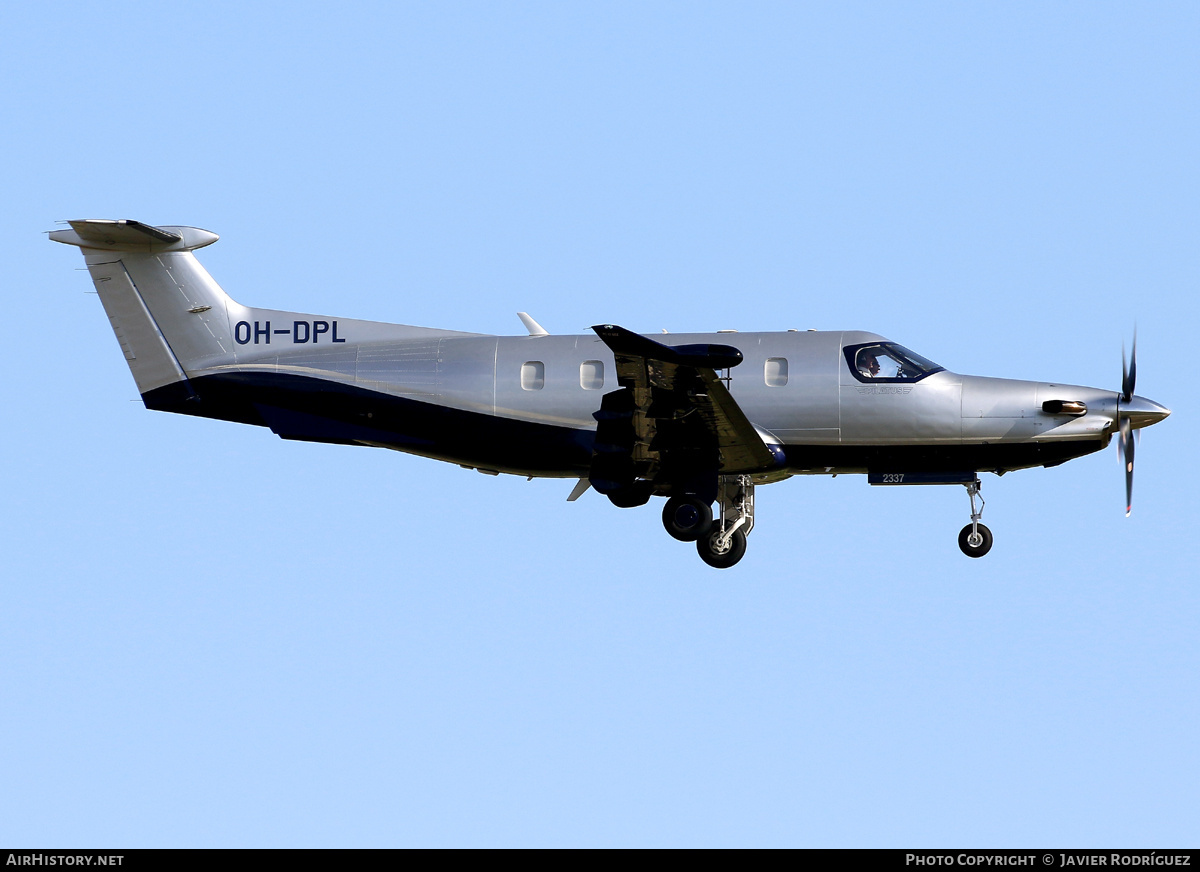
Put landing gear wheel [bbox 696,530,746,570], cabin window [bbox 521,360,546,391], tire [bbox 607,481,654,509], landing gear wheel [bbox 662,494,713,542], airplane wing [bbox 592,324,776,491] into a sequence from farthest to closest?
cabin window [bbox 521,360,546,391] < landing gear wheel [bbox 696,530,746,570] < tire [bbox 607,481,654,509] < landing gear wheel [bbox 662,494,713,542] < airplane wing [bbox 592,324,776,491]

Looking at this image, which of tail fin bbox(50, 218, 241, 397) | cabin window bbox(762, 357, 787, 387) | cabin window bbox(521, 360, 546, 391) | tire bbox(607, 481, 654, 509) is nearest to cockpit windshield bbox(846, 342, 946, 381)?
cabin window bbox(762, 357, 787, 387)

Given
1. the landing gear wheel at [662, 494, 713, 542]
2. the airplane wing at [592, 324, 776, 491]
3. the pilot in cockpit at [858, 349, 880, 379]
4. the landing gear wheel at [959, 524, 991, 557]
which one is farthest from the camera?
the landing gear wheel at [959, 524, 991, 557]

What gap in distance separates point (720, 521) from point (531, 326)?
13.5 feet

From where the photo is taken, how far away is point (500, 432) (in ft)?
64.1

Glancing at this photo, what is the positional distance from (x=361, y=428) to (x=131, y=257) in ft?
15.0

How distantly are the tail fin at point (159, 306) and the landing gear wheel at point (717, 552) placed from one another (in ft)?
25.2

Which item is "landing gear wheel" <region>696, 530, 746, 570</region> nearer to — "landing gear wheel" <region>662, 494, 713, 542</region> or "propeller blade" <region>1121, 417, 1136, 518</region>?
"landing gear wheel" <region>662, 494, 713, 542</region>

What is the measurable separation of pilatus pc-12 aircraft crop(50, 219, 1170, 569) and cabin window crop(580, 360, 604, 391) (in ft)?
0.07

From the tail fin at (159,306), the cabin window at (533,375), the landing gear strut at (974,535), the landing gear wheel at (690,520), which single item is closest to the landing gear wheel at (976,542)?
the landing gear strut at (974,535)

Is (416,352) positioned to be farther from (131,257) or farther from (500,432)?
(131,257)

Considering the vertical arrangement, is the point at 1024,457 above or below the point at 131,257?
below

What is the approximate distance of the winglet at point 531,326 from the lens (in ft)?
66.8

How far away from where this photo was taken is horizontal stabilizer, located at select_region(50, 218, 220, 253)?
2048cm
